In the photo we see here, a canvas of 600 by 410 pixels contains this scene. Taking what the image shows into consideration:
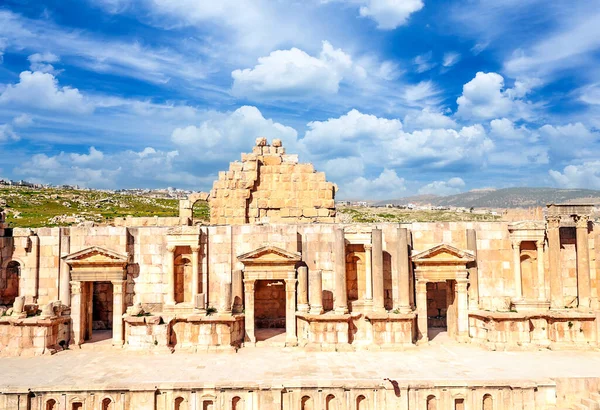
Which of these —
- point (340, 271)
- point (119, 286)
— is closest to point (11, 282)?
point (119, 286)

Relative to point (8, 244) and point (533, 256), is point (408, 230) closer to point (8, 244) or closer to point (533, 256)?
point (533, 256)

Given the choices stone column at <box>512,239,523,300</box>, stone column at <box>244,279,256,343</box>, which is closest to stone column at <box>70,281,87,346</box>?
stone column at <box>244,279,256,343</box>

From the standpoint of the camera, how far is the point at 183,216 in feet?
73.4

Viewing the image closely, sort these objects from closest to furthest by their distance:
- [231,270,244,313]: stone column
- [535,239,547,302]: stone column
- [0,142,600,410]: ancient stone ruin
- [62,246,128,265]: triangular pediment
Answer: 1. [0,142,600,410]: ancient stone ruin
2. [535,239,547,302]: stone column
3. [62,246,128,265]: triangular pediment
4. [231,270,244,313]: stone column

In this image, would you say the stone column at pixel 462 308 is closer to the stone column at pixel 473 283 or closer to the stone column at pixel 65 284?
the stone column at pixel 473 283

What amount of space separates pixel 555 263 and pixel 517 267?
1.29 meters

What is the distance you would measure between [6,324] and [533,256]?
19039mm

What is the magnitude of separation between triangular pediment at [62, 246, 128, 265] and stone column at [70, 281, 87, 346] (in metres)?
0.84

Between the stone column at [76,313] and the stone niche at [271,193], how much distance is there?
7020 mm

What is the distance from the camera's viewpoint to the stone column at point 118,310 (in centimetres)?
1752

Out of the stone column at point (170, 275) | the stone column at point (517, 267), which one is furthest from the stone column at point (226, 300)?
the stone column at point (517, 267)

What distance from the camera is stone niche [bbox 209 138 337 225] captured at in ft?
74.7

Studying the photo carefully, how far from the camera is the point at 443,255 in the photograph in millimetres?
17984

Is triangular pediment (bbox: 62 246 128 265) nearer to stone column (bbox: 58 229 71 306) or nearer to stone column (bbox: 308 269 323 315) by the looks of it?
stone column (bbox: 58 229 71 306)
